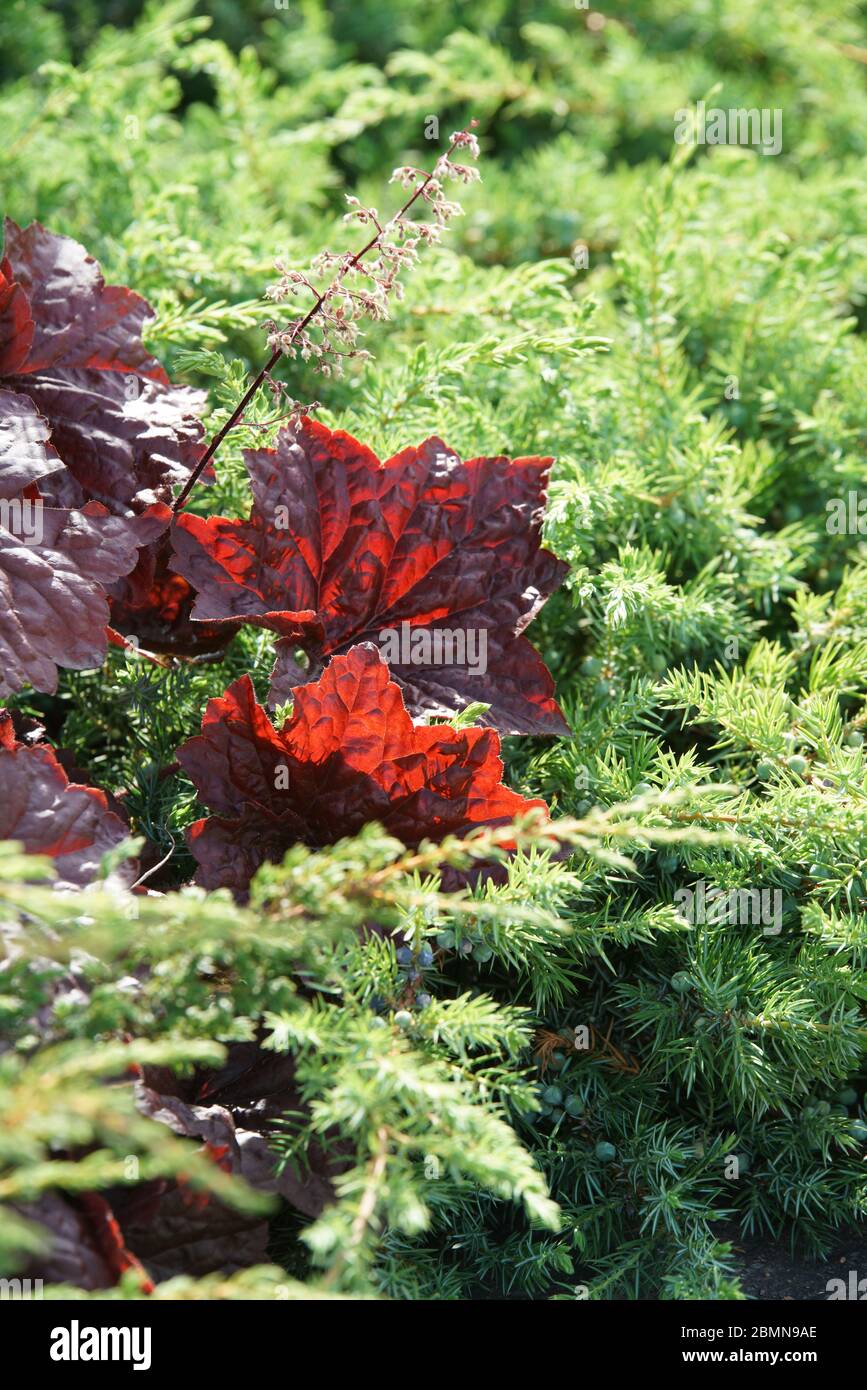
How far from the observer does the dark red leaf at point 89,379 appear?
995 millimetres

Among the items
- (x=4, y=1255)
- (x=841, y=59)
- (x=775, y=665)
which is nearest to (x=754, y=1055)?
(x=775, y=665)

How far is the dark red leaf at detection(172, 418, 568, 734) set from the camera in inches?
38.6

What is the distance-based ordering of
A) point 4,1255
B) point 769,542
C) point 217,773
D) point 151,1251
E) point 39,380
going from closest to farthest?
point 4,1255, point 151,1251, point 217,773, point 39,380, point 769,542

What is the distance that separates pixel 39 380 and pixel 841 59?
5.43 ft

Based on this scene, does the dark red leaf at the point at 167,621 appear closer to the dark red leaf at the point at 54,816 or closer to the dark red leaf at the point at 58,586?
the dark red leaf at the point at 58,586

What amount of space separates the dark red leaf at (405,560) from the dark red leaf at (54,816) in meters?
0.21

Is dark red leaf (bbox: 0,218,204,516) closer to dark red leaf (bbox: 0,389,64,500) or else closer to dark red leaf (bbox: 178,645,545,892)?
dark red leaf (bbox: 0,389,64,500)

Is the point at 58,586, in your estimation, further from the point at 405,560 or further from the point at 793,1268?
the point at 793,1268

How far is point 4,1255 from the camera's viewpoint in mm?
541

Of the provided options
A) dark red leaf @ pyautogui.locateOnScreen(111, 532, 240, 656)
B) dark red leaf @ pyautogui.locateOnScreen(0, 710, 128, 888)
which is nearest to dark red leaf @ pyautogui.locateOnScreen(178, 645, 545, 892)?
dark red leaf @ pyautogui.locateOnScreen(0, 710, 128, 888)

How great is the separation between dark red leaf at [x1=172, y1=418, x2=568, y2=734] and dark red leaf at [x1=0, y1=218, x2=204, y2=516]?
0.07 m

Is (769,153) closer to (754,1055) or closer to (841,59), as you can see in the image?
(841,59)

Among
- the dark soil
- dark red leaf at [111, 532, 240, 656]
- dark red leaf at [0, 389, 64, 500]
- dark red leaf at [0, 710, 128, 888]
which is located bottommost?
the dark soil

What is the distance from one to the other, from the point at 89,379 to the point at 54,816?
42 cm
